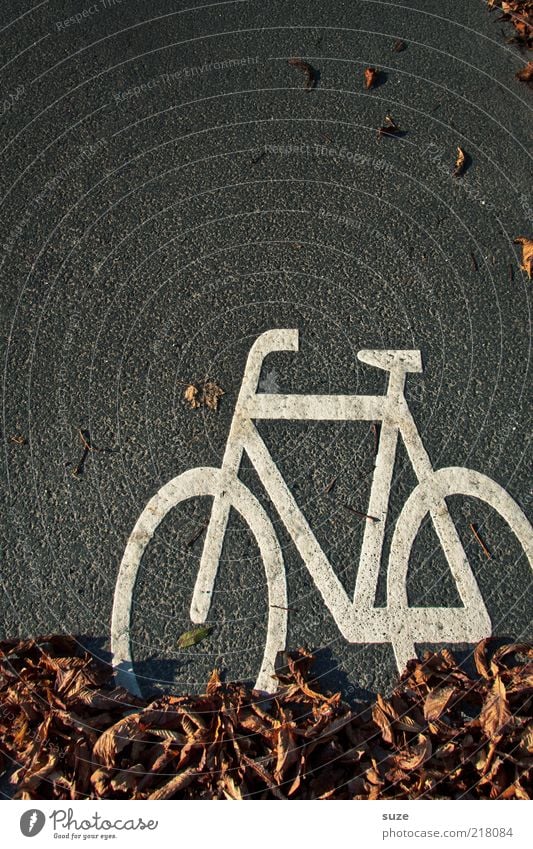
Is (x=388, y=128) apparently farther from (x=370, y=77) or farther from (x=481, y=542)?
(x=481, y=542)

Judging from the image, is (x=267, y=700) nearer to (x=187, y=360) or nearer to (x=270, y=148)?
(x=187, y=360)

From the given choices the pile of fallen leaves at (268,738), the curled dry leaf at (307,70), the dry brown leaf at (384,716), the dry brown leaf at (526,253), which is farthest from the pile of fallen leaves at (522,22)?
the dry brown leaf at (384,716)

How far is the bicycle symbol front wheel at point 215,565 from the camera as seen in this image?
3.13 metres

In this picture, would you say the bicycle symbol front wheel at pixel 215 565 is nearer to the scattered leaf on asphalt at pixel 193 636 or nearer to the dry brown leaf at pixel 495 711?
the scattered leaf on asphalt at pixel 193 636

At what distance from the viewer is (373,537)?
3.24 m

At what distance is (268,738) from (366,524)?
104 cm

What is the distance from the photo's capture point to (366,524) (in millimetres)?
3252

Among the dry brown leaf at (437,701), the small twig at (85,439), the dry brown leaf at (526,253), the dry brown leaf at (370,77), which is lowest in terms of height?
the dry brown leaf at (437,701)

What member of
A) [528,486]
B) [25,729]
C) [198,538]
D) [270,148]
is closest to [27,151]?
[270,148]

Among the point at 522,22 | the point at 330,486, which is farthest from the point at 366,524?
the point at 522,22

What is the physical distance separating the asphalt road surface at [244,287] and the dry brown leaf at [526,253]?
0.04 m

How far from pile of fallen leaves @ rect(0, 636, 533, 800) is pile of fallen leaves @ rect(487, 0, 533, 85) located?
312 centimetres

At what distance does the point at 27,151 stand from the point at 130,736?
9.88 ft
